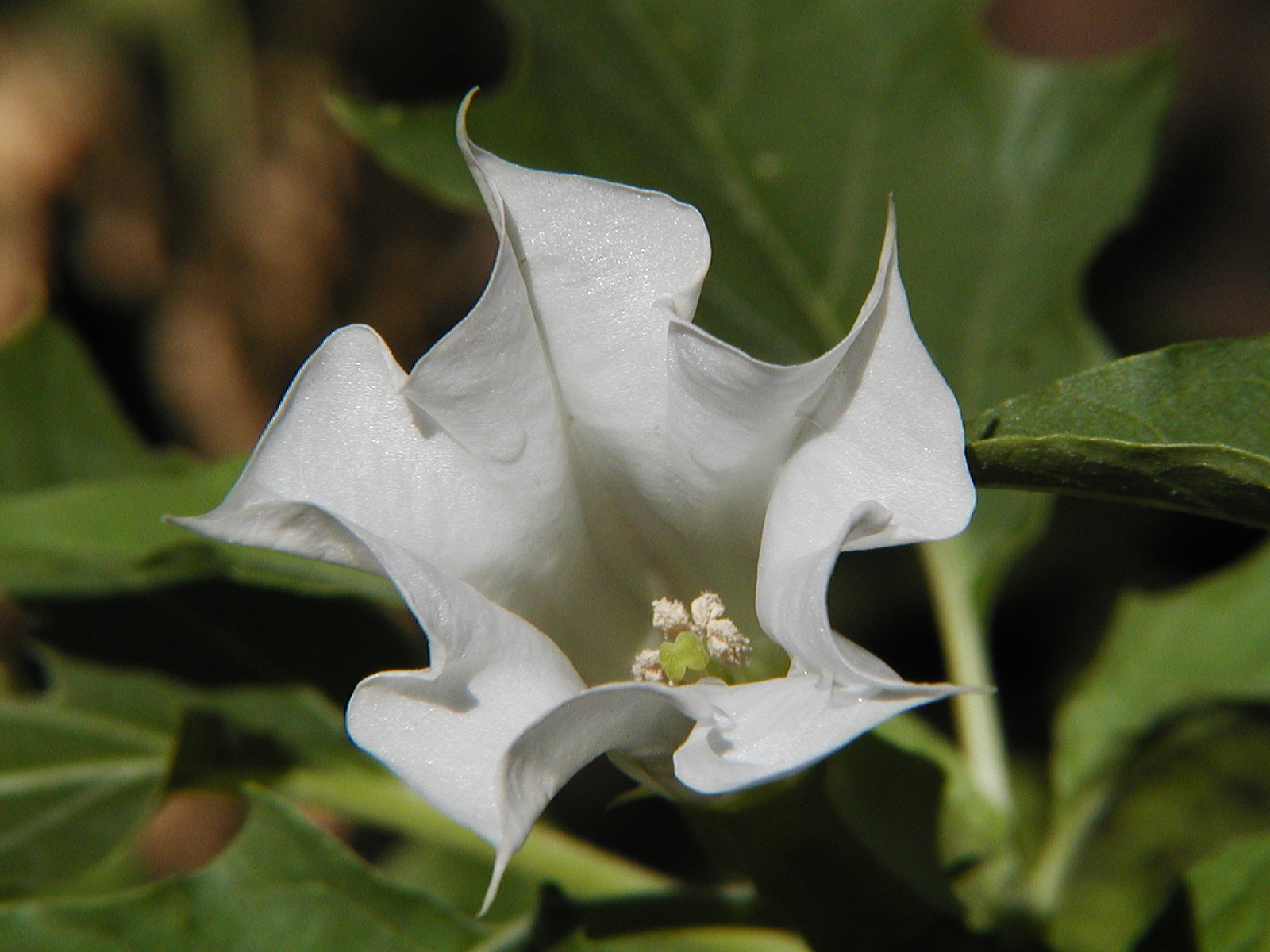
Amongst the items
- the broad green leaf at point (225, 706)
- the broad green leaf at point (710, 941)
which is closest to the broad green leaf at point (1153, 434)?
the broad green leaf at point (710, 941)

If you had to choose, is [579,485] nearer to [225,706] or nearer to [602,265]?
[602,265]

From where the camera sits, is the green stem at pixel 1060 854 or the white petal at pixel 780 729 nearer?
the white petal at pixel 780 729

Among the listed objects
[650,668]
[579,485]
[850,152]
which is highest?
[850,152]

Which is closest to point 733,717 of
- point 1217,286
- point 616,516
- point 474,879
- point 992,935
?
point 616,516

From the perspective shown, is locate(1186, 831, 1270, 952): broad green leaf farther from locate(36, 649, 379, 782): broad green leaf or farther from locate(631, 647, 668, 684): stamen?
locate(36, 649, 379, 782): broad green leaf

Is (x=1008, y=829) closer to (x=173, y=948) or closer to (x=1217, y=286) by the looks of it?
(x=173, y=948)

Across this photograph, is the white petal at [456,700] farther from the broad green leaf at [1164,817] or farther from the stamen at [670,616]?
the broad green leaf at [1164,817]

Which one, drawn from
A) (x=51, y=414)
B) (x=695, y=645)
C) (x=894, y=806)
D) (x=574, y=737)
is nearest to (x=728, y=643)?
(x=695, y=645)

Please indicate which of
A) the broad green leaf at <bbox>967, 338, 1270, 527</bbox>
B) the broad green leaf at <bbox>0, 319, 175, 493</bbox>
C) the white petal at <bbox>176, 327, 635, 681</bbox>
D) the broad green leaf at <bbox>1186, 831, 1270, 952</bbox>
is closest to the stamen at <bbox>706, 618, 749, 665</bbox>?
the white petal at <bbox>176, 327, 635, 681</bbox>
